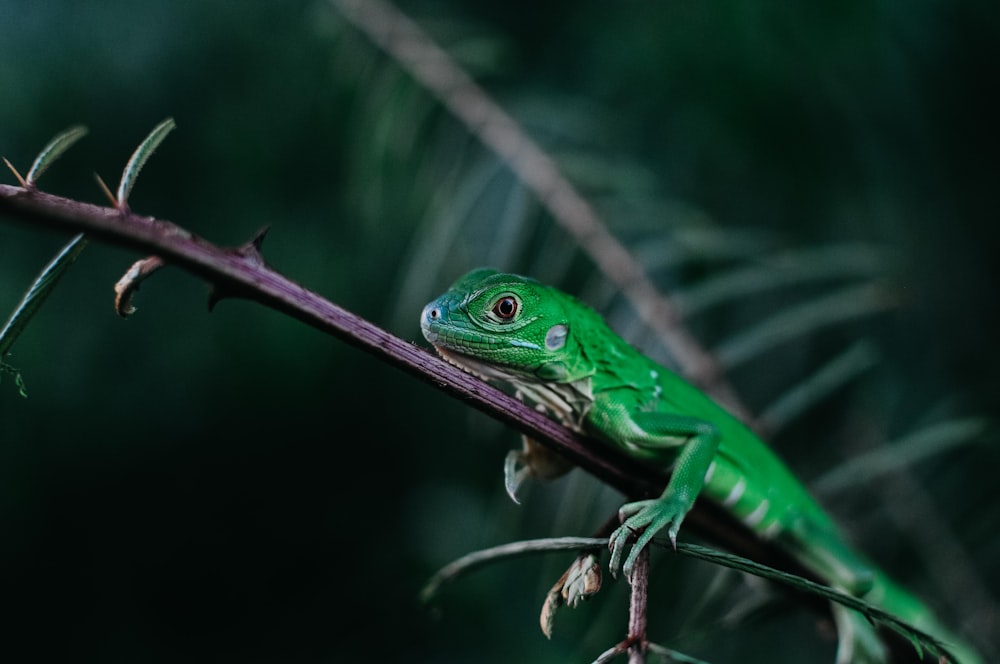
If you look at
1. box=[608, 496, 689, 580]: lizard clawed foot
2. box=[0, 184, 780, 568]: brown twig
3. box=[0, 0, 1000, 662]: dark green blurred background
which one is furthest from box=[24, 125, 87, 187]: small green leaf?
box=[0, 0, 1000, 662]: dark green blurred background

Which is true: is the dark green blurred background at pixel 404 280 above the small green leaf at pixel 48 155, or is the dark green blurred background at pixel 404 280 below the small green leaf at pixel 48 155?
above

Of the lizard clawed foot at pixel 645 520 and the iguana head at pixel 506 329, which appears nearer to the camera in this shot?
the lizard clawed foot at pixel 645 520

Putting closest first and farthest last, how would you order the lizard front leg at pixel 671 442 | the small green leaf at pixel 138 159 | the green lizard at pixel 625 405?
the small green leaf at pixel 138 159 < the lizard front leg at pixel 671 442 < the green lizard at pixel 625 405

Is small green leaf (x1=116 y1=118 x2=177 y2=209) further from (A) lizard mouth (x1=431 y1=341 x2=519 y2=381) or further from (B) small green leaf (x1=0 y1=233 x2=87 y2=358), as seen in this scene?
(A) lizard mouth (x1=431 y1=341 x2=519 y2=381)

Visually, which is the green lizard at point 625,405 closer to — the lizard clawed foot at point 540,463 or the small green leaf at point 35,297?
the lizard clawed foot at point 540,463

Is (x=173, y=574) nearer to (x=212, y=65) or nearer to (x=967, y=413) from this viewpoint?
(x=212, y=65)

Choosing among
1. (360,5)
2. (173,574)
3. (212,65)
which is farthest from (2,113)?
(173,574)

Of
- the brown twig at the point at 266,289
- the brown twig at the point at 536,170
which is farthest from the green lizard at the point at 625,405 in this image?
the brown twig at the point at 266,289

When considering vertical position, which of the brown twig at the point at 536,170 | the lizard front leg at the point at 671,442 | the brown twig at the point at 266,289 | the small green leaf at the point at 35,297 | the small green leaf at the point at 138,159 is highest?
the brown twig at the point at 536,170

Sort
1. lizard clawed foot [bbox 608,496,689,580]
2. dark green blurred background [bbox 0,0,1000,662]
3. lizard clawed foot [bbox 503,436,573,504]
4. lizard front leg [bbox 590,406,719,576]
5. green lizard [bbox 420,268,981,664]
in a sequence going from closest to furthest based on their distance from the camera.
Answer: lizard clawed foot [bbox 608,496,689,580] < lizard front leg [bbox 590,406,719,576] < lizard clawed foot [bbox 503,436,573,504] < green lizard [bbox 420,268,981,664] < dark green blurred background [bbox 0,0,1000,662]
